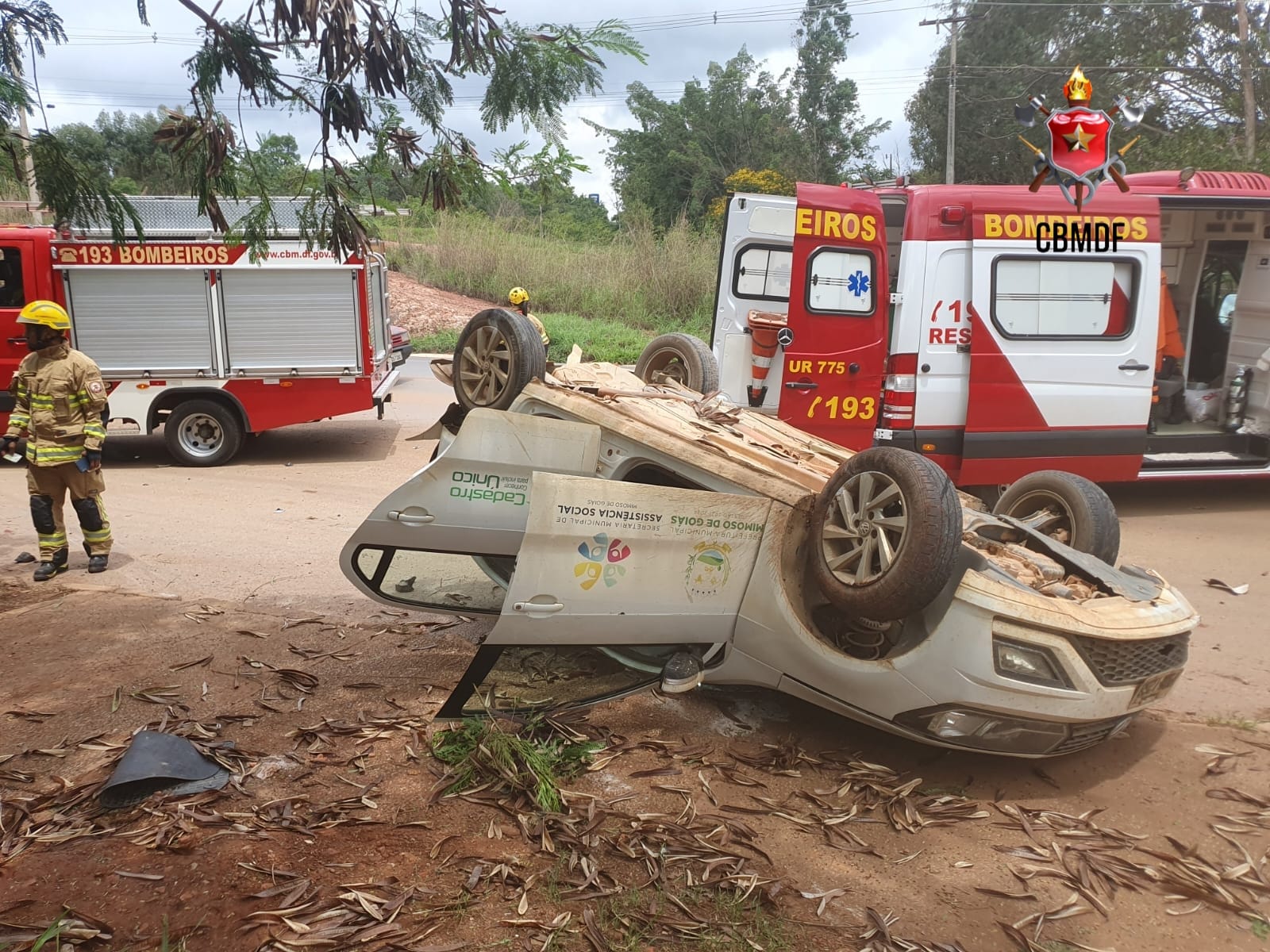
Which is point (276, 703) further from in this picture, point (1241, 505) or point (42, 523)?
point (1241, 505)

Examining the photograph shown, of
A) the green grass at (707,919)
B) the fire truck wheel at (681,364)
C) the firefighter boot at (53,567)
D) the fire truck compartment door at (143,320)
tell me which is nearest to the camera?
the green grass at (707,919)

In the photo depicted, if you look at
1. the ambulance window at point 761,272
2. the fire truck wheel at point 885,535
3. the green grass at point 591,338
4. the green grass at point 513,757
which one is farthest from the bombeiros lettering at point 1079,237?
the green grass at point 591,338

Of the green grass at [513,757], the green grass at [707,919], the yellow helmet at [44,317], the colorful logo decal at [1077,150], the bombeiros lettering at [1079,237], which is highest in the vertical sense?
the colorful logo decal at [1077,150]

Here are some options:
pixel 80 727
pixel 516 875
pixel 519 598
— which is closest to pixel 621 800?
pixel 516 875

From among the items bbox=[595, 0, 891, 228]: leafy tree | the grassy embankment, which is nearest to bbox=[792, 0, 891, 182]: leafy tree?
bbox=[595, 0, 891, 228]: leafy tree

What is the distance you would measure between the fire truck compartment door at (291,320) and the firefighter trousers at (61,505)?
3861 millimetres

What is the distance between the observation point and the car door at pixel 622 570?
11.7ft

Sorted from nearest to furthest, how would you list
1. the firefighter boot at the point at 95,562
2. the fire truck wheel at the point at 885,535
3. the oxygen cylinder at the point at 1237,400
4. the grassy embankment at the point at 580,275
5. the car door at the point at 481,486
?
the fire truck wheel at the point at 885,535, the car door at the point at 481,486, the firefighter boot at the point at 95,562, the oxygen cylinder at the point at 1237,400, the grassy embankment at the point at 580,275

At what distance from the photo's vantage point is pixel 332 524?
770 cm

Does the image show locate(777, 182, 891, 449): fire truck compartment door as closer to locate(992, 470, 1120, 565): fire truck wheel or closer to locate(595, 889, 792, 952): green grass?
locate(992, 470, 1120, 565): fire truck wheel

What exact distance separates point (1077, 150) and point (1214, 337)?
2.54 metres

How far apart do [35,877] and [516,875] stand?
1.43 meters

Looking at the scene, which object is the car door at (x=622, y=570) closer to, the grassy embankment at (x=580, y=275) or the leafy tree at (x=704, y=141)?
the grassy embankment at (x=580, y=275)

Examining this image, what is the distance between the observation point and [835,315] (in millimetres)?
7449
